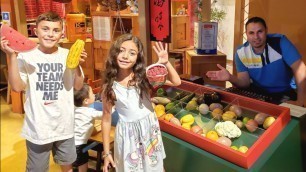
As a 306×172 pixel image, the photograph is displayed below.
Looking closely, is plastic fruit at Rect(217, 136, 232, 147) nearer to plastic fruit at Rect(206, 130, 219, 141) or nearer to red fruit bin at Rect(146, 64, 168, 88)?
plastic fruit at Rect(206, 130, 219, 141)

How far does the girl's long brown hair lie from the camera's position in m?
1.73

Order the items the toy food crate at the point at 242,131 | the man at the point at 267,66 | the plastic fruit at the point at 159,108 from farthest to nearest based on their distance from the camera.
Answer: the man at the point at 267,66
the plastic fruit at the point at 159,108
the toy food crate at the point at 242,131

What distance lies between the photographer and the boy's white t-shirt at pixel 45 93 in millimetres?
1912

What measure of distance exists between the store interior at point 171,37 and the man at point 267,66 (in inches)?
13.1

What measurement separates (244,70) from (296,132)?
0.94 m

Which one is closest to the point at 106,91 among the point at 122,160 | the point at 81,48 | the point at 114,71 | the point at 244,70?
the point at 114,71

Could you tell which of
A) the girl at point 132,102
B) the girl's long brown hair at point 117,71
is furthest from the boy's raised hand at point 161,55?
the girl's long brown hair at point 117,71

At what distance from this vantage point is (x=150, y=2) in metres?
2.70

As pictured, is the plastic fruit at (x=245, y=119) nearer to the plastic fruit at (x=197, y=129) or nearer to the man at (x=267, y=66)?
the plastic fruit at (x=197, y=129)

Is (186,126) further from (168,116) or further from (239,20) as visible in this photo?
(239,20)

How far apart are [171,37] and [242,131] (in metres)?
2.04

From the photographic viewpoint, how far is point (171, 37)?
3729mm

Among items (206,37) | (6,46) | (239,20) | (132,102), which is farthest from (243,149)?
(239,20)

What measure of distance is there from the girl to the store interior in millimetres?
225
